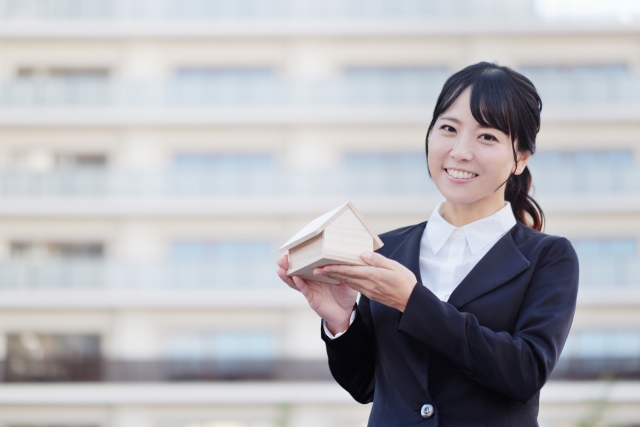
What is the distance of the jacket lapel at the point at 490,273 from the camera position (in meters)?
1.70

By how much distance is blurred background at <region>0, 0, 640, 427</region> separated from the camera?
17281 millimetres

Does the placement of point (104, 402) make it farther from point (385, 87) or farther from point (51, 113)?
point (385, 87)

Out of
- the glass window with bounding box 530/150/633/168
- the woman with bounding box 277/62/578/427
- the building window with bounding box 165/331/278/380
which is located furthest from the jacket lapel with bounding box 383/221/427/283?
the glass window with bounding box 530/150/633/168

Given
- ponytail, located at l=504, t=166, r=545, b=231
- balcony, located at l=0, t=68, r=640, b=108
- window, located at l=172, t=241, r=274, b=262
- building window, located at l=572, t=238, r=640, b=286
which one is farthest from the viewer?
window, located at l=172, t=241, r=274, b=262

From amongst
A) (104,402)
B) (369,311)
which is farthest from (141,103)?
(369,311)

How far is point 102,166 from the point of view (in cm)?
1861

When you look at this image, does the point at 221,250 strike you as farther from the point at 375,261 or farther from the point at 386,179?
the point at 375,261

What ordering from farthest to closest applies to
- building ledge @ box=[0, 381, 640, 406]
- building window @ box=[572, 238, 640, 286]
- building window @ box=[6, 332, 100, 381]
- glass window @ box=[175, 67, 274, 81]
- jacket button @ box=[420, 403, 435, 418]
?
glass window @ box=[175, 67, 274, 81] → building window @ box=[6, 332, 100, 381] → building window @ box=[572, 238, 640, 286] → building ledge @ box=[0, 381, 640, 406] → jacket button @ box=[420, 403, 435, 418]

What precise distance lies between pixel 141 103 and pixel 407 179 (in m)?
6.08

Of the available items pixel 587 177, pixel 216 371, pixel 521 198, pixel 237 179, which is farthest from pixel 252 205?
pixel 521 198

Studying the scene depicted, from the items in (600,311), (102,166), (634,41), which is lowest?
(600,311)

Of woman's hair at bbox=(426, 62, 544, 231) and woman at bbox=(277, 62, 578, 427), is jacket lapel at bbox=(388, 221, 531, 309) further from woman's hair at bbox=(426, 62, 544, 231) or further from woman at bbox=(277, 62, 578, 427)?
woman's hair at bbox=(426, 62, 544, 231)

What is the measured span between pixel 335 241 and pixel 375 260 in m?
0.09

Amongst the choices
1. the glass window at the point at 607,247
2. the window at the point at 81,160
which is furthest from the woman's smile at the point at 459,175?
the window at the point at 81,160
